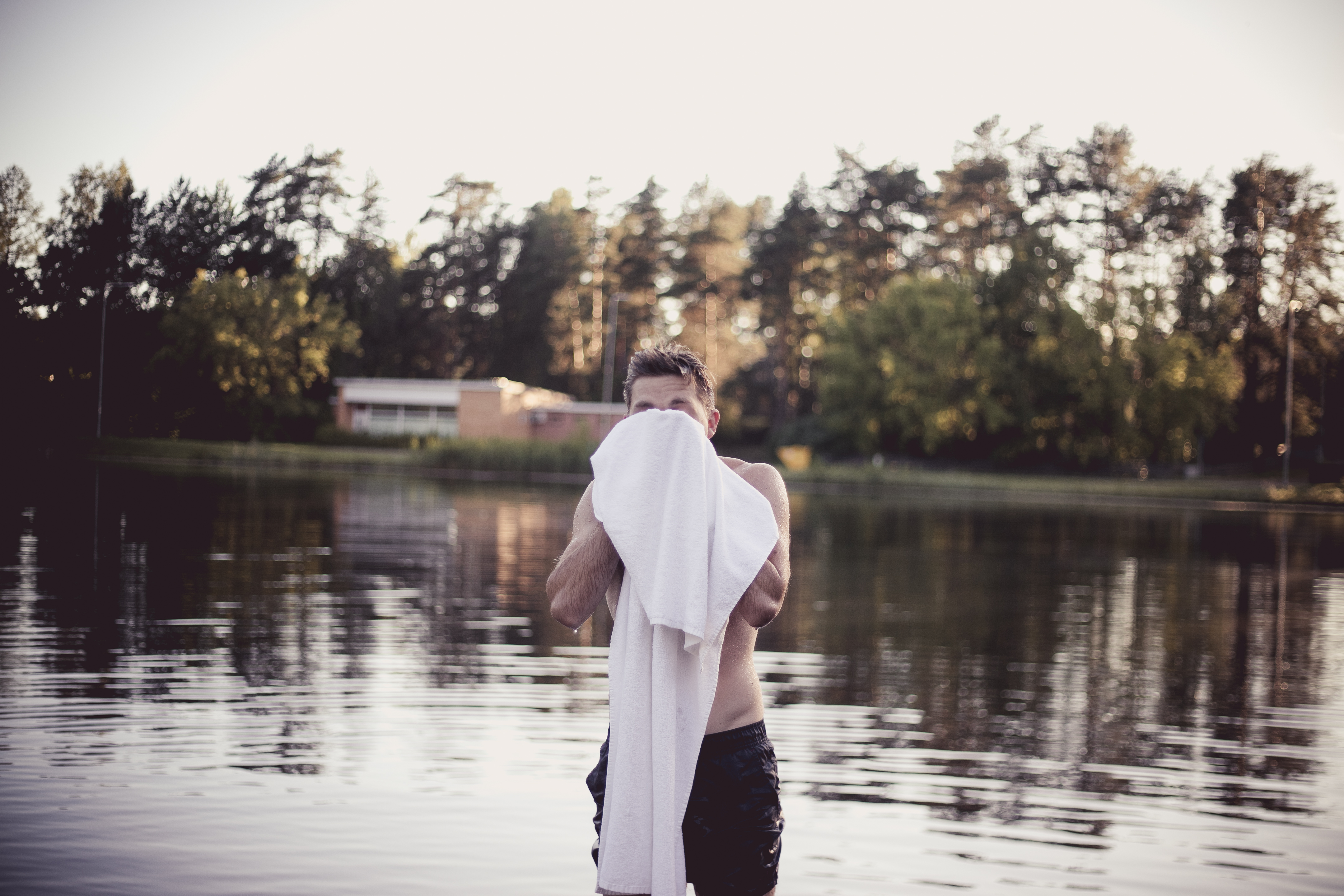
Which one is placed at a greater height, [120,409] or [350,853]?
[120,409]

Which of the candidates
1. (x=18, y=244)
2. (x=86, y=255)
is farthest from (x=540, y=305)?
(x=86, y=255)

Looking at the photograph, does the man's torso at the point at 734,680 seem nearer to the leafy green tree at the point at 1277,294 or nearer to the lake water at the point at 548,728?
the lake water at the point at 548,728

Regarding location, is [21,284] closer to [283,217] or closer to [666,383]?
[283,217]

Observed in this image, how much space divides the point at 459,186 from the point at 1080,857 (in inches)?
2835

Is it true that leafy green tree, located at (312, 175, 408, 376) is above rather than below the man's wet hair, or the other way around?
above

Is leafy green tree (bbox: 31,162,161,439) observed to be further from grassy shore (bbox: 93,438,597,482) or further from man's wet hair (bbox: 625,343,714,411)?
grassy shore (bbox: 93,438,597,482)

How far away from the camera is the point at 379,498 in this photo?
24.8m

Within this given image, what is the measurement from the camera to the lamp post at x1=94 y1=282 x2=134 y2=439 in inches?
516

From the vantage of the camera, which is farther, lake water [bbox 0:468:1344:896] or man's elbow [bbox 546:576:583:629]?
lake water [bbox 0:468:1344:896]

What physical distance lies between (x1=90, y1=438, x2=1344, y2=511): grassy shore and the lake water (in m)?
22.6

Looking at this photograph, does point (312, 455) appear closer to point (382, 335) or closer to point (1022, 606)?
point (1022, 606)

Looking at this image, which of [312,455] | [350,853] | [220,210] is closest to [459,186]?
[312,455]

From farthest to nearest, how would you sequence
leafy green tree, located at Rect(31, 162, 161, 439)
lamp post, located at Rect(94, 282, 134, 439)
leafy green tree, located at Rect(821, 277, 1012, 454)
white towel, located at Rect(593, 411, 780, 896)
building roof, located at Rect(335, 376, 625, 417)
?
leafy green tree, located at Rect(821, 277, 1012, 454) < building roof, located at Rect(335, 376, 625, 417) < leafy green tree, located at Rect(31, 162, 161, 439) < lamp post, located at Rect(94, 282, 134, 439) < white towel, located at Rect(593, 411, 780, 896)

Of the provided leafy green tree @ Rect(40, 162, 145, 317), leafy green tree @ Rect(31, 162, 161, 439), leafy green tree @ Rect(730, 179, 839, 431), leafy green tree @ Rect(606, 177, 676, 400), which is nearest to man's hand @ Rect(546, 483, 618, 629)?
leafy green tree @ Rect(31, 162, 161, 439)
